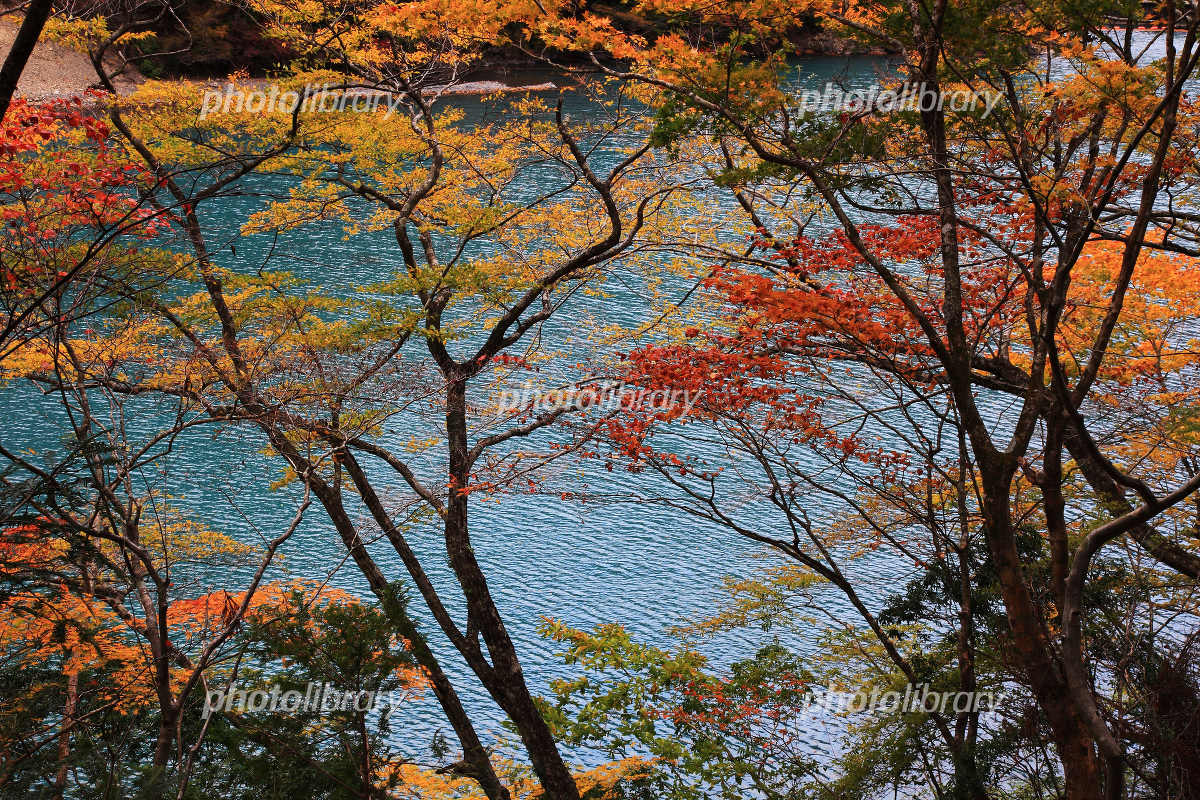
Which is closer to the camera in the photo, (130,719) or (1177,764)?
(1177,764)

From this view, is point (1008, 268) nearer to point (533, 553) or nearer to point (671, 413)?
point (671, 413)

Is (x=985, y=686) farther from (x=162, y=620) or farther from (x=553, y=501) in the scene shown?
(x=553, y=501)

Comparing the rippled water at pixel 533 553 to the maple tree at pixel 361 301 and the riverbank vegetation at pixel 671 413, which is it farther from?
the maple tree at pixel 361 301

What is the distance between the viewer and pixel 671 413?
8.58 m

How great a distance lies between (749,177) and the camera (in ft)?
21.6

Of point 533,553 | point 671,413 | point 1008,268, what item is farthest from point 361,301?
point 533,553

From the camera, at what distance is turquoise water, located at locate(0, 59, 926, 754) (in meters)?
13.1

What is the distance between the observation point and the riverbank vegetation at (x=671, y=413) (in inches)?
218

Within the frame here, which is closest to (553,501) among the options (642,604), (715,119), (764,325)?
(642,604)

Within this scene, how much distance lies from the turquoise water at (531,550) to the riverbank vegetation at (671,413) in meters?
0.15

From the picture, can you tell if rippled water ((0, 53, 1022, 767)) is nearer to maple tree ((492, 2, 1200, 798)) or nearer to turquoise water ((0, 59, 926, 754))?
turquoise water ((0, 59, 926, 754))

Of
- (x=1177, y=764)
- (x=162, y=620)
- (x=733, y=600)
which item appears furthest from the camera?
(x=733, y=600)

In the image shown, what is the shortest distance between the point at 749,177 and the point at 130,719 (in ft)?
21.6

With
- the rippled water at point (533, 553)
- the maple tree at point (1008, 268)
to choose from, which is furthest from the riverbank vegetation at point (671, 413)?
the rippled water at point (533, 553)
